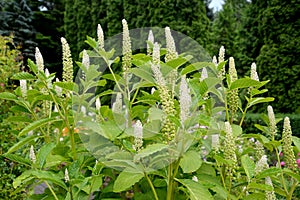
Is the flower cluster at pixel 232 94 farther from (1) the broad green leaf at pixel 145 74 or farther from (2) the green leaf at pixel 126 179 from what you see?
(2) the green leaf at pixel 126 179

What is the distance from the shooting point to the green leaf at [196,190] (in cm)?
88

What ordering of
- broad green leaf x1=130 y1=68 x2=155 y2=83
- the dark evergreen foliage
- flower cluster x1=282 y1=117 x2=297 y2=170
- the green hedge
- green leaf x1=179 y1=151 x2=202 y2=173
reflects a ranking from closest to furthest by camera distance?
green leaf x1=179 y1=151 x2=202 y2=173
broad green leaf x1=130 y1=68 x2=155 y2=83
flower cluster x1=282 y1=117 x2=297 y2=170
the green hedge
the dark evergreen foliage

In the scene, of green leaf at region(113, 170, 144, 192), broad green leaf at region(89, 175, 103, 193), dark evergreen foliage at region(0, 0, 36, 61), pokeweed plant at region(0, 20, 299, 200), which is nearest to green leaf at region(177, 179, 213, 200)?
pokeweed plant at region(0, 20, 299, 200)

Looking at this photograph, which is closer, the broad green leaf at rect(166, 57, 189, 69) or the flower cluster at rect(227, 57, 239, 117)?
the broad green leaf at rect(166, 57, 189, 69)

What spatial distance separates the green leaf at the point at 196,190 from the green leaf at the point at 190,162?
0.05m

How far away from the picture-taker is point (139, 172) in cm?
91

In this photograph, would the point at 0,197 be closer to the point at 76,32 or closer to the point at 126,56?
the point at 126,56

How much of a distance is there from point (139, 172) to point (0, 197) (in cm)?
223

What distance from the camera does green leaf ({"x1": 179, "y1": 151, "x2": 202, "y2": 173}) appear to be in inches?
34.0

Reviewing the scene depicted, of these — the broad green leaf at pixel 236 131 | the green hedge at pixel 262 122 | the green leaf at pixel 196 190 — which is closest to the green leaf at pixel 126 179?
the green leaf at pixel 196 190

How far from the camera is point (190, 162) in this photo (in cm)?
88

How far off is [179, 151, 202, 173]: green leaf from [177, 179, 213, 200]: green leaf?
0.05 m

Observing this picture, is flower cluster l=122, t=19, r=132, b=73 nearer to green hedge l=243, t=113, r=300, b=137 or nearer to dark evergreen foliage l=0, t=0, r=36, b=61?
green hedge l=243, t=113, r=300, b=137

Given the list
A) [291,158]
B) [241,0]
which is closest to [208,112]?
[291,158]
